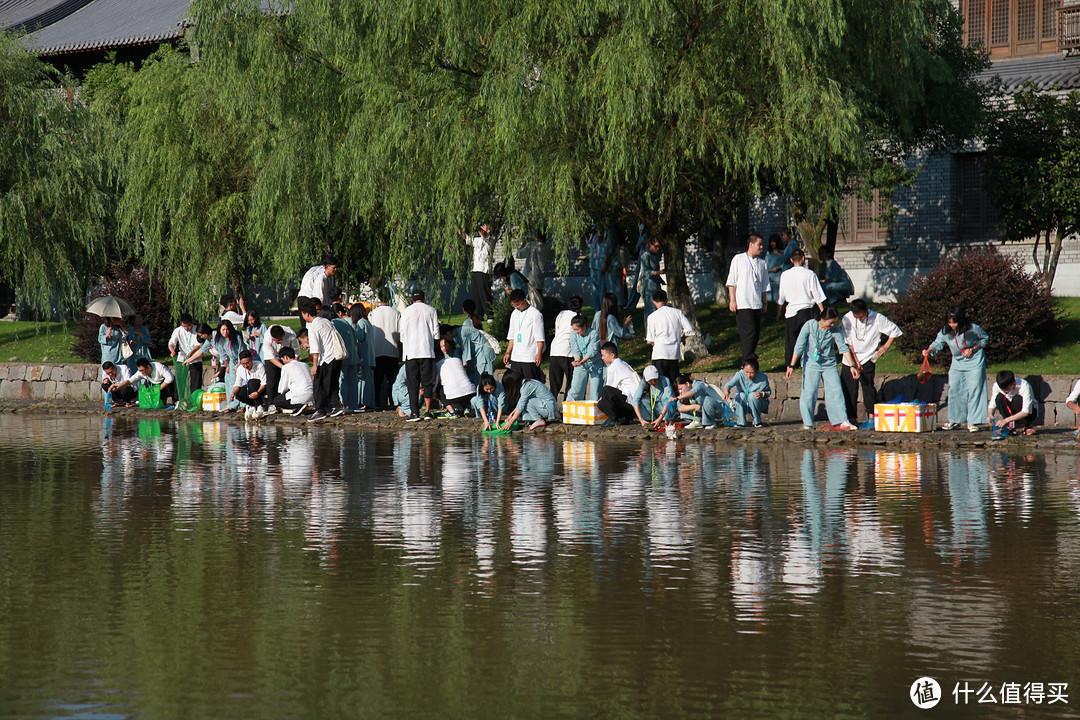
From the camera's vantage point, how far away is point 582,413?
16.7 m

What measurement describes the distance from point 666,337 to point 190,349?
8.90 m

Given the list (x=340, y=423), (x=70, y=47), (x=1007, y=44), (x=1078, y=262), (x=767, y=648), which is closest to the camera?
(x=767, y=648)

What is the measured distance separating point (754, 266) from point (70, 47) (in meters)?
28.4

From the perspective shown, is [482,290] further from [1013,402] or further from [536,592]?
[536,592]

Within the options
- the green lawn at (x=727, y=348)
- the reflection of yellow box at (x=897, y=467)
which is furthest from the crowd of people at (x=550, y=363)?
the reflection of yellow box at (x=897, y=467)

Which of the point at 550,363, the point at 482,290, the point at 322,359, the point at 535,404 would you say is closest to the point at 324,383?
the point at 322,359

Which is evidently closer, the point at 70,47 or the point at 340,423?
the point at 340,423

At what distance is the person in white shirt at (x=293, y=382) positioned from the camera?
19.2 metres

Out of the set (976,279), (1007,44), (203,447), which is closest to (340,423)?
(203,447)

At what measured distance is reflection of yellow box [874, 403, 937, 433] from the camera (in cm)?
1495

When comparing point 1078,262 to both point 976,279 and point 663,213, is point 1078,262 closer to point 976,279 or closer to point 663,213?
point 976,279

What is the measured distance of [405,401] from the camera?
18.3 metres

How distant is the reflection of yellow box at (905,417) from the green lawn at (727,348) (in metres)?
2.76

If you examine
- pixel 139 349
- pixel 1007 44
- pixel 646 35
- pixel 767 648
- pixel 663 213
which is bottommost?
pixel 767 648
